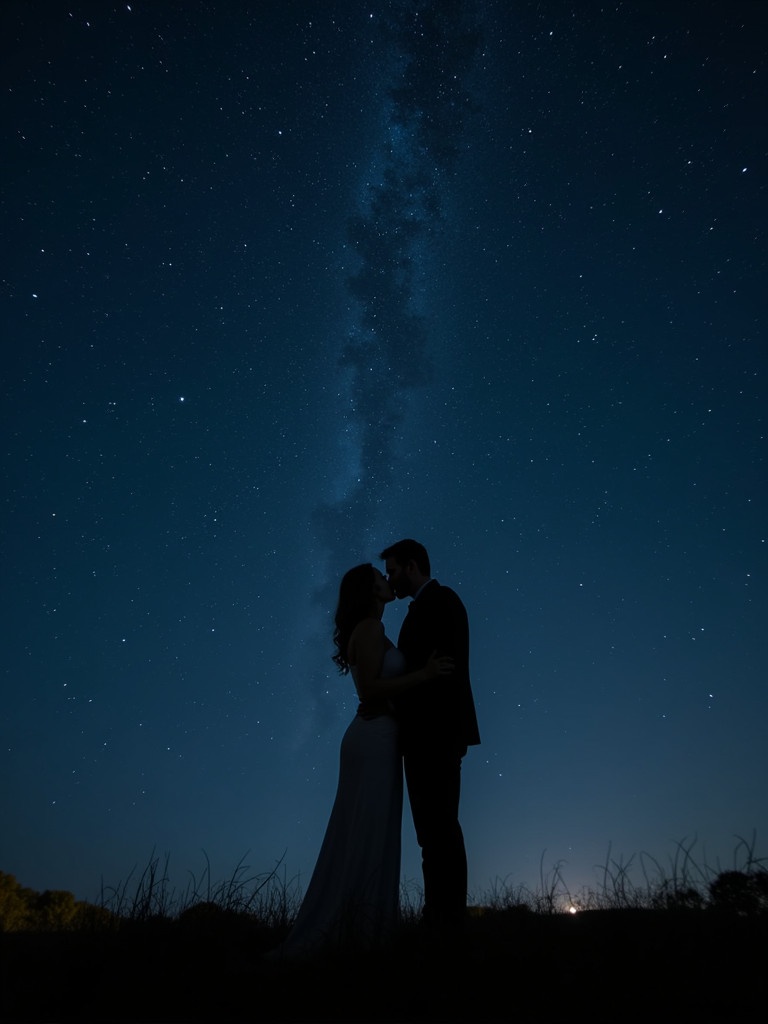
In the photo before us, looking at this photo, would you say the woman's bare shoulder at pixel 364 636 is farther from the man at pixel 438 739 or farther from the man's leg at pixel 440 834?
the man's leg at pixel 440 834

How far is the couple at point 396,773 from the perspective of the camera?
3.95 meters

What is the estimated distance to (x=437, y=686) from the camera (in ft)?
13.9

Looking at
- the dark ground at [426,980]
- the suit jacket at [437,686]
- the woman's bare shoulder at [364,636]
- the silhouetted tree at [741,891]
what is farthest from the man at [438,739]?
the silhouetted tree at [741,891]

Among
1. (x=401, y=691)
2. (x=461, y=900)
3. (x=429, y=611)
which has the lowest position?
(x=461, y=900)

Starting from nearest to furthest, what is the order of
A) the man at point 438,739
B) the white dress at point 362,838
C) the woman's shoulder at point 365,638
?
the man at point 438,739 < the white dress at point 362,838 < the woman's shoulder at point 365,638

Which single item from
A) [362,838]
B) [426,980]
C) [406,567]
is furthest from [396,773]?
[426,980]

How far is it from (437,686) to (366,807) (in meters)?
0.93

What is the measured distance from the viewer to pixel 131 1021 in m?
2.64

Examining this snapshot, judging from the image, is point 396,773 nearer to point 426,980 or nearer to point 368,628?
point 368,628

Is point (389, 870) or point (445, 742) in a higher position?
point (445, 742)

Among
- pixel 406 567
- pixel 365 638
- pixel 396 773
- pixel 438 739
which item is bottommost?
pixel 396 773

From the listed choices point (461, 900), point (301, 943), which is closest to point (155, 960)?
point (301, 943)

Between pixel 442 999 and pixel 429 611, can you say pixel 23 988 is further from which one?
pixel 429 611

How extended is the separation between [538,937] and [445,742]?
1.14 meters
